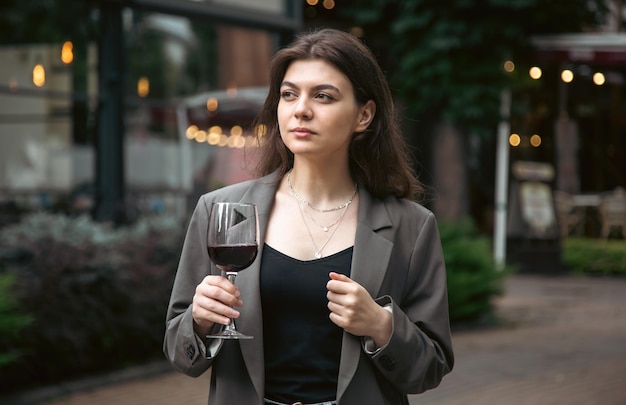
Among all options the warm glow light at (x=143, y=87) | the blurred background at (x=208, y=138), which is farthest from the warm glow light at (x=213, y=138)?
the warm glow light at (x=143, y=87)

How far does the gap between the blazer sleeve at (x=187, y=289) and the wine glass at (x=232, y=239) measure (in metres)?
0.14

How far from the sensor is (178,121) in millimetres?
13945

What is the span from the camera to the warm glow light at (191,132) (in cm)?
1401

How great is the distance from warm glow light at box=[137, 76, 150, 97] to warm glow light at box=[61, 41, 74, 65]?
3.73ft

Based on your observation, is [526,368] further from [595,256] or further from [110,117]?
[595,256]

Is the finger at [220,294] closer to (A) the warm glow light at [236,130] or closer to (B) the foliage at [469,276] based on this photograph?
(B) the foliage at [469,276]

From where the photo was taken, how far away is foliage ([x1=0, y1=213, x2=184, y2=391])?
7371 millimetres

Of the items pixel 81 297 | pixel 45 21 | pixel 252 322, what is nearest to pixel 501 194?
pixel 45 21

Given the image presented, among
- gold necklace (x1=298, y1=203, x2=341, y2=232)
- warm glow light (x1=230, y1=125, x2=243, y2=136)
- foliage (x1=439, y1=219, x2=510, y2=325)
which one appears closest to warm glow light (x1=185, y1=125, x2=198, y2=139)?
warm glow light (x1=230, y1=125, x2=243, y2=136)

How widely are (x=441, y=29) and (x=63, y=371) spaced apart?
9.89 metres

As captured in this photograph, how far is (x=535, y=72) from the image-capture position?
17.7 m

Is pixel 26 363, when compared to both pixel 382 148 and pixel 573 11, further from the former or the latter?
pixel 573 11

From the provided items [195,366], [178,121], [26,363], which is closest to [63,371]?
[26,363]

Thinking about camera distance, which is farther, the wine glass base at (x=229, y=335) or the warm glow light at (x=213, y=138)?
the warm glow light at (x=213, y=138)
